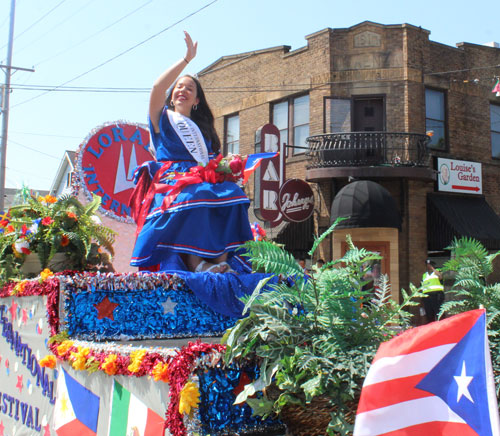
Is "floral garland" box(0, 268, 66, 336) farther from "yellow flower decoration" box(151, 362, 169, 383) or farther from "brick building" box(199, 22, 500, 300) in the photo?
"brick building" box(199, 22, 500, 300)

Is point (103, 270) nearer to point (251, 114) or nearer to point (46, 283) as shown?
point (46, 283)

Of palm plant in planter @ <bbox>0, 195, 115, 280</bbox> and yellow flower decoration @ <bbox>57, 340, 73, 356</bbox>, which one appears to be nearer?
yellow flower decoration @ <bbox>57, 340, 73, 356</bbox>

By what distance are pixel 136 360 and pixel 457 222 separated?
1582 cm

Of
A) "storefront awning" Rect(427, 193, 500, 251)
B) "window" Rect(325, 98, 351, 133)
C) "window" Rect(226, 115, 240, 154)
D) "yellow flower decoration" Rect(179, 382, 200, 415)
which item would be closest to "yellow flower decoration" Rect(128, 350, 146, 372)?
"yellow flower decoration" Rect(179, 382, 200, 415)

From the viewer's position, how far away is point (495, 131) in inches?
778

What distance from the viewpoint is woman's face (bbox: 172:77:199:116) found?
16.8 feet

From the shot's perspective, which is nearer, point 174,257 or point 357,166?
point 174,257

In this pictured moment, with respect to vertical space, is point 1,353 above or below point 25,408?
above

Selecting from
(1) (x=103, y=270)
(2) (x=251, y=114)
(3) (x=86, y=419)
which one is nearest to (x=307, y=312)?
(3) (x=86, y=419)

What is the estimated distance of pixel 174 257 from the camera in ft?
14.6

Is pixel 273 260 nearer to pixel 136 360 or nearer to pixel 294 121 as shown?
pixel 136 360

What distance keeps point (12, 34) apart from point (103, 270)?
22.6 metres

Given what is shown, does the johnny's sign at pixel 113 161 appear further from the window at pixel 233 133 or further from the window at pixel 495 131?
the window at pixel 495 131

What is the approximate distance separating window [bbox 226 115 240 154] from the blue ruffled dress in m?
17.0
